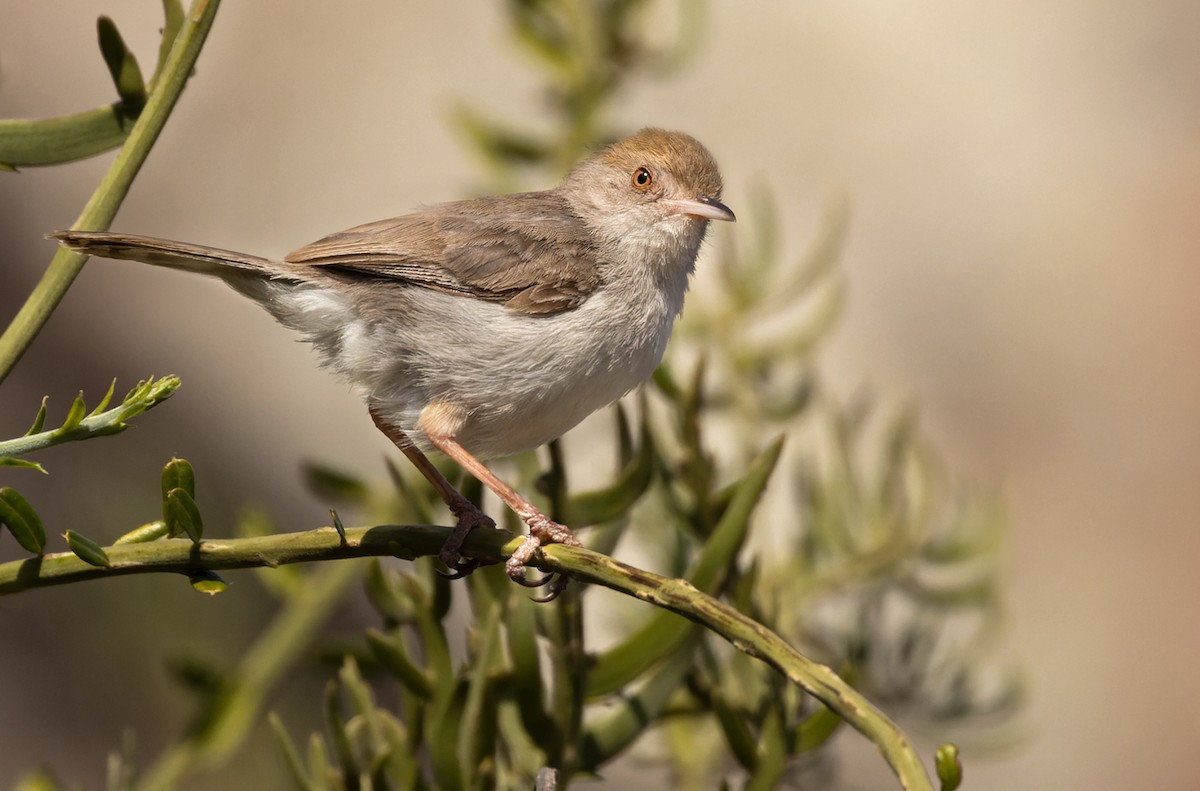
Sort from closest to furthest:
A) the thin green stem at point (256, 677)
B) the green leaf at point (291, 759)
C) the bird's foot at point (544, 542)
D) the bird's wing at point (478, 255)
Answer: the green leaf at point (291, 759) < the bird's foot at point (544, 542) < the thin green stem at point (256, 677) < the bird's wing at point (478, 255)

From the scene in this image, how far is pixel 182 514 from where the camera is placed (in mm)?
1434

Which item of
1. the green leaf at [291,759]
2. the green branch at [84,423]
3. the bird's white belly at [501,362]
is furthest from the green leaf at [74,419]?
the bird's white belly at [501,362]

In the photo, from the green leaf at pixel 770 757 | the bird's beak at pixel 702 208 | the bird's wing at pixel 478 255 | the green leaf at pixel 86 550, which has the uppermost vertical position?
the bird's beak at pixel 702 208

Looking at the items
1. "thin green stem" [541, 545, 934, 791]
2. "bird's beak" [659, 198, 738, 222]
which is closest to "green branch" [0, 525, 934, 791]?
"thin green stem" [541, 545, 934, 791]

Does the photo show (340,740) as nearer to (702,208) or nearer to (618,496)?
(618,496)

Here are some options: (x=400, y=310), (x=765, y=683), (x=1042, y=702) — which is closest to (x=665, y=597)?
(x=765, y=683)

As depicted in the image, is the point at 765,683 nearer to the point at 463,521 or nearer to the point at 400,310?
the point at 463,521

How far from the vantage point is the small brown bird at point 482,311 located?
104 inches

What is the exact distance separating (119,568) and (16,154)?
1.89 ft

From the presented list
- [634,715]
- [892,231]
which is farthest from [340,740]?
[892,231]

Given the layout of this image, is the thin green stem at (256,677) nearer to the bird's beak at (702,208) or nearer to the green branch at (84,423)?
the green branch at (84,423)

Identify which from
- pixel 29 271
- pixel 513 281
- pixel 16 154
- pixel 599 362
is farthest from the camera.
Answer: pixel 29 271

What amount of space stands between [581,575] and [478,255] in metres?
1.53

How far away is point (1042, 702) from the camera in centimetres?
645
